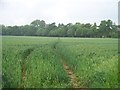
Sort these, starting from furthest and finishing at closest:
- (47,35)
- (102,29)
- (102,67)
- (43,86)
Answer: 1. (47,35)
2. (102,29)
3. (102,67)
4. (43,86)

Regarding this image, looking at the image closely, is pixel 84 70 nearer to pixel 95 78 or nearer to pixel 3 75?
pixel 95 78

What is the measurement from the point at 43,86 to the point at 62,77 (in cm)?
196

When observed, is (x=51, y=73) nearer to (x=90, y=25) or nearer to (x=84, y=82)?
(x=84, y=82)

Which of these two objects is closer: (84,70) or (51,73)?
(51,73)

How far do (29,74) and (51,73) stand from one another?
2.97 ft

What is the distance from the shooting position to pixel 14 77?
11.8 meters

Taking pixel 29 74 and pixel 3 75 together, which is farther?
pixel 29 74

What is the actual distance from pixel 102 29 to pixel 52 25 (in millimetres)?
15950

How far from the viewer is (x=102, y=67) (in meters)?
13.6

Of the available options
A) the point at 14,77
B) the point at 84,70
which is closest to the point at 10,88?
the point at 14,77

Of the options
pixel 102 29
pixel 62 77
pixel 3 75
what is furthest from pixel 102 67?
pixel 102 29

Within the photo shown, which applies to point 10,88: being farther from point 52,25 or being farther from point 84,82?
point 52,25

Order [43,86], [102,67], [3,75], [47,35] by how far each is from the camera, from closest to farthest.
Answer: [43,86]
[3,75]
[102,67]
[47,35]

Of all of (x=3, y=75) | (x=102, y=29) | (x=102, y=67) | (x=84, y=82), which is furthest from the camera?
(x=102, y=29)
